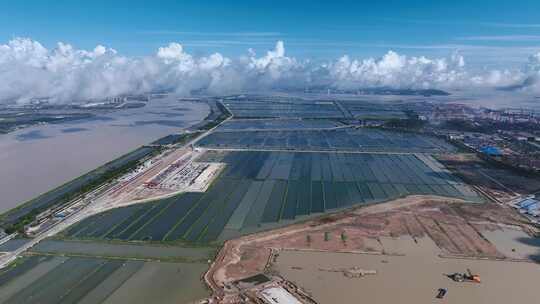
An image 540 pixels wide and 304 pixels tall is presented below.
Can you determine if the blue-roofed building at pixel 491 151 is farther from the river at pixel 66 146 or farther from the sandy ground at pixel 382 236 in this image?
the river at pixel 66 146

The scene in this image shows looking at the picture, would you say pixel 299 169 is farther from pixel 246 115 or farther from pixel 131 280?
pixel 246 115

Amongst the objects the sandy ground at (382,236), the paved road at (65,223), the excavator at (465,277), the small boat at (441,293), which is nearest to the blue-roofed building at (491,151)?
the sandy ground at (382,236)

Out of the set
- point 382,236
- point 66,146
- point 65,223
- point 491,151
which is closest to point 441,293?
point 382,236

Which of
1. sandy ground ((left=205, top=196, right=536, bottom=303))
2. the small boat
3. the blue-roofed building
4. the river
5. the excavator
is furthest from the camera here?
the blue-roofed building

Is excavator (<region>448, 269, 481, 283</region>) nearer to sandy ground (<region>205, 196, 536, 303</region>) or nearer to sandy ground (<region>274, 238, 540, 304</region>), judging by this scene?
sandy ground (<region>274, 238, 540, 304</region>)

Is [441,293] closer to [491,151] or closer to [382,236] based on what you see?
[382,236]

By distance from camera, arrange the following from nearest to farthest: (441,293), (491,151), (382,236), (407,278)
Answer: (441,293), (407,278), (382,236), (491,151)

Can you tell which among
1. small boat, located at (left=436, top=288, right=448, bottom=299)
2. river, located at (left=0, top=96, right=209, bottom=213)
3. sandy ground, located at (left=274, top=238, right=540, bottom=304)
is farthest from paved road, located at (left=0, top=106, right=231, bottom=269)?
small boat, located at (left=436, top=288, right=448, bottom=299)

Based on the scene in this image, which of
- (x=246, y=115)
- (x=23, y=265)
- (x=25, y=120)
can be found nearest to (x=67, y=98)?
(x=25, y=120)
